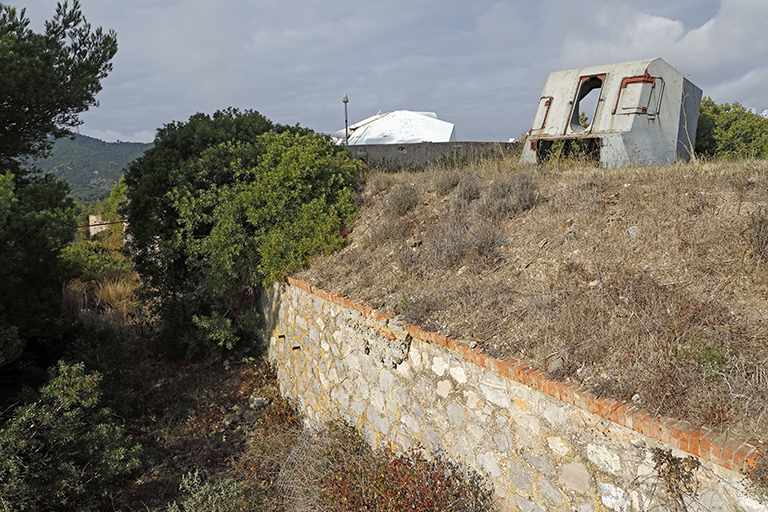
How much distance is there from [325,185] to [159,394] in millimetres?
4337

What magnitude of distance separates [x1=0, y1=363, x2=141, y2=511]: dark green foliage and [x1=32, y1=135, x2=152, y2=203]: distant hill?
168ft

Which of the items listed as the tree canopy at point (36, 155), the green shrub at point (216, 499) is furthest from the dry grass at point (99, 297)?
the green shrub at point (216, 499)

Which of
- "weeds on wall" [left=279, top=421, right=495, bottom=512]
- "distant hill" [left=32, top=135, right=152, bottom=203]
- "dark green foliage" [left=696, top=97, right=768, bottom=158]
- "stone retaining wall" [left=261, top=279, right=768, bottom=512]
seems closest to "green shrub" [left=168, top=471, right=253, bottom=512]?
"weeds on wall" [left=279, top=421, right=495, bottom=512]

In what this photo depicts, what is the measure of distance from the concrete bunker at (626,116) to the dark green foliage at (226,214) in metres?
4.03

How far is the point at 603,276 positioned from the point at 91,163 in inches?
2717

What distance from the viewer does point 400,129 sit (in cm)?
1748

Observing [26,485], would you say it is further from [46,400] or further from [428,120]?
[428,120]

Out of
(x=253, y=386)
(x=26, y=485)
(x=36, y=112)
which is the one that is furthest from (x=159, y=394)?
(x=36, y=112)

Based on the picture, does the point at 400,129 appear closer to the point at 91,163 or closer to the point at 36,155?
the point at 36,155

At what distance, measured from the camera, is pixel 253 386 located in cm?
732

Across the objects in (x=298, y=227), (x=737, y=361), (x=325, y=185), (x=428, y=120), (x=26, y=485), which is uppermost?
(x=428, y=120)

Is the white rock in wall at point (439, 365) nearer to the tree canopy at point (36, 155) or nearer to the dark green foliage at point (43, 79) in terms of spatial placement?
the tree canopy at point (36, 155)

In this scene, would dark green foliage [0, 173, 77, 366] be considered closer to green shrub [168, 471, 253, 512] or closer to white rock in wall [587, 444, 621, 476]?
green shrub [168, 471, 253, 512]

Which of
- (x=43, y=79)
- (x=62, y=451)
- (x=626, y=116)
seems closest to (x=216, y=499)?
(x=62, y=451)
